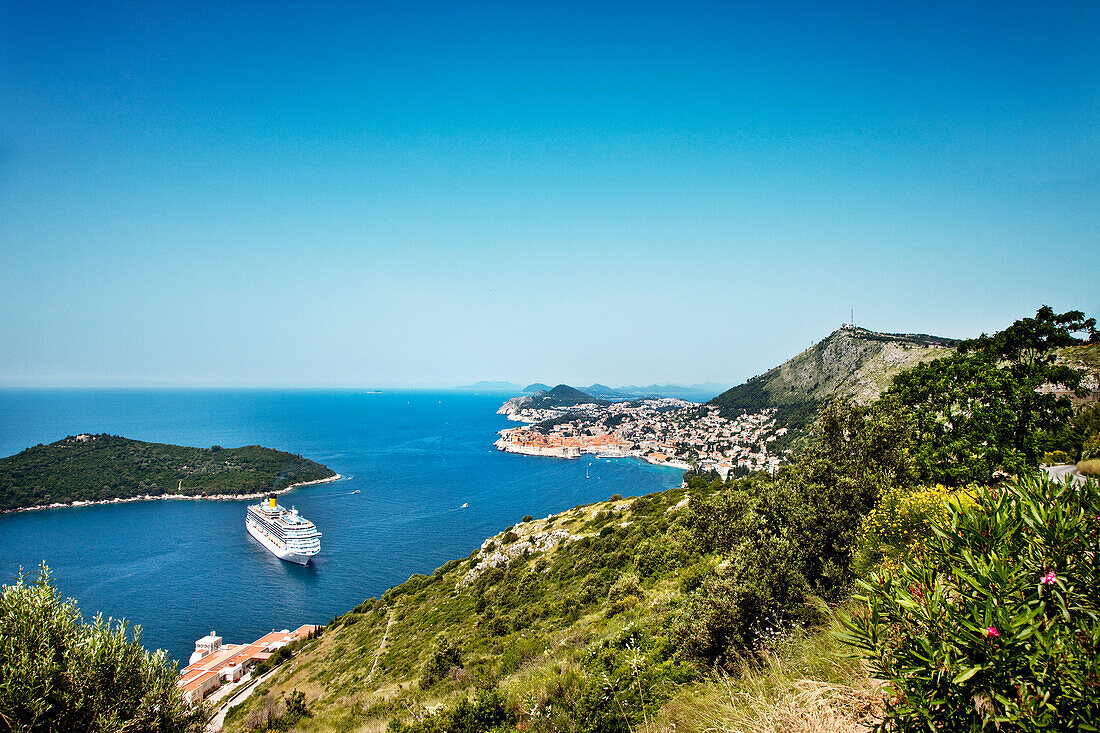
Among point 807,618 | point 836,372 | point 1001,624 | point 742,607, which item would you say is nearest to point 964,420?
point 807,618

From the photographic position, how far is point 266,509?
59062mm

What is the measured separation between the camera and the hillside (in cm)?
7444

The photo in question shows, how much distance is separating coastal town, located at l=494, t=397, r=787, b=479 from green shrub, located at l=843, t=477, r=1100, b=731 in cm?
7912

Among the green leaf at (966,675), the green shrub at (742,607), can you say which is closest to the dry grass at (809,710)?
the green leaf at (966,675)

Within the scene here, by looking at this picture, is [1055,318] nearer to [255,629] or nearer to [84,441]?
[255,629]

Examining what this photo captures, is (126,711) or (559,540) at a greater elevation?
(126,711)

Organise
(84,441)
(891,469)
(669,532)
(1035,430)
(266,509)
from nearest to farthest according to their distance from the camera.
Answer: (891,469) → (1035,430) → (669,532) → (266,509) → (84,441)

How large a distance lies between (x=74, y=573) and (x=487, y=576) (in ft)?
165

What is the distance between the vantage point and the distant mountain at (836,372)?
2800 inches

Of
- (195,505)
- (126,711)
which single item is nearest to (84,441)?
(195,505)

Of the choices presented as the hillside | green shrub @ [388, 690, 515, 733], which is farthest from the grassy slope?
the hillside

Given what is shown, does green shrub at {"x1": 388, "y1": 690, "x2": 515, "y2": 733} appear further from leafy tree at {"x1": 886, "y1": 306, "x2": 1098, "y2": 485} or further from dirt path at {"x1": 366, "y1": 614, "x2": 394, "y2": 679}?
leafy tree at {"x1": 886, "y1": 306, "x2": 1098, "y2": 485}

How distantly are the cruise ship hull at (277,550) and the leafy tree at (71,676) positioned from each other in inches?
1946

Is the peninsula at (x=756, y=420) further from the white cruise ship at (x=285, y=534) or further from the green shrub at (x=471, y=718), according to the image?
the green shrub at (x=471, y=718)
